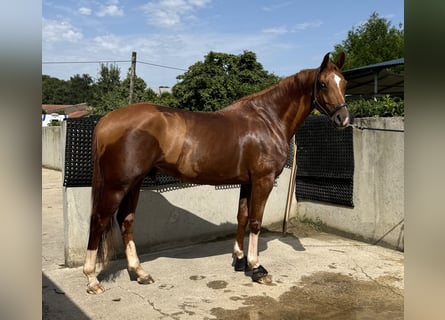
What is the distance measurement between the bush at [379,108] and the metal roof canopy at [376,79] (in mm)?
4066

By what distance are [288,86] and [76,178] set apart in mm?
2175

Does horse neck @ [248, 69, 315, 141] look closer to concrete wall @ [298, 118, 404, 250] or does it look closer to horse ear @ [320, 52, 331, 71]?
horse ear @ [320, 52, 331, 71]

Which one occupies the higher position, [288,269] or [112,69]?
[112,69]

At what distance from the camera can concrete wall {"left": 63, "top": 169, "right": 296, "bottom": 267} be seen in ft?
11.6

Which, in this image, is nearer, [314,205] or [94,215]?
[94,215]

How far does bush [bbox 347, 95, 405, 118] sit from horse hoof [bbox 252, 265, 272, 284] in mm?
2411

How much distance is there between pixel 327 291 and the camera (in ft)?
10.2

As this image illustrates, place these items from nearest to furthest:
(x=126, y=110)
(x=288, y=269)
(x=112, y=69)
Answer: (x=126, y=110) < (x=288, y=269) < (x=112, y=69)

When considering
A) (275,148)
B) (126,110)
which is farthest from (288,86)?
(126,110)

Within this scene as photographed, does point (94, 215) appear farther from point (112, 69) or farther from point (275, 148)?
point (112, 69)

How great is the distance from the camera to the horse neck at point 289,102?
350 cm

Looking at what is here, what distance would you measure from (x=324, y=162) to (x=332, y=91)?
6.20 feet

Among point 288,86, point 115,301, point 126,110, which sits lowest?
point 115,301

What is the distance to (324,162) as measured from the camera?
4984 millimetres
